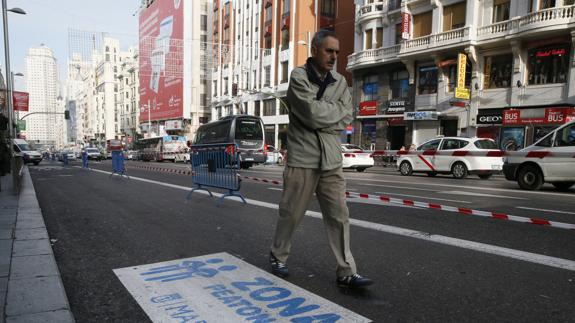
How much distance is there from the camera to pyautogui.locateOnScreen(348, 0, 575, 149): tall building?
19.3 meters

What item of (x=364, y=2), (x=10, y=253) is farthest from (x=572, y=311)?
(x=364, y=2)

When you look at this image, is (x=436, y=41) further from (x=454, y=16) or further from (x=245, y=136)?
(x=245, y=136)

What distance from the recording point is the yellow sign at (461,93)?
2171 cm

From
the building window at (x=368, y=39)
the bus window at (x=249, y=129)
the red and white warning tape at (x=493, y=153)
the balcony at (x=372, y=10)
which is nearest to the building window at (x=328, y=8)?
the balcony at (x=372, y=10)

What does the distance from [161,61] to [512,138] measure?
46.9 metres

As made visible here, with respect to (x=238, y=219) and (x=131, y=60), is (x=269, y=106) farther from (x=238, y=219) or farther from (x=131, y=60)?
(x=131, y=60)

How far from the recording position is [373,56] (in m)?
28.3

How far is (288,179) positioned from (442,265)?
172 centimetres

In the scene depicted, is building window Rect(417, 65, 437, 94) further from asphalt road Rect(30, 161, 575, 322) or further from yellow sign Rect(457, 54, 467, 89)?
asphalt road Rect(30, 161, 575, 322)

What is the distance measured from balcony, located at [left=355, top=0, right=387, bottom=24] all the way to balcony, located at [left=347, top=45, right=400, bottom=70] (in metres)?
2.39

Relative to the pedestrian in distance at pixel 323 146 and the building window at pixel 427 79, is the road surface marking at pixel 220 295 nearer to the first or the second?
the pedestrian in distance at pixel 323 146

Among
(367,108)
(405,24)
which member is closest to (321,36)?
(405,24)

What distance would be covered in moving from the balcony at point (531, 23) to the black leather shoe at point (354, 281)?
2064 cm

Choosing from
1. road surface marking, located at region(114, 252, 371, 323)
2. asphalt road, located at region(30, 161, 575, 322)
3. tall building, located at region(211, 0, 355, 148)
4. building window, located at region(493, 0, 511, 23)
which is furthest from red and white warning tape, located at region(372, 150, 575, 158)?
tall building, located at region(211, 0, 355, 148)
